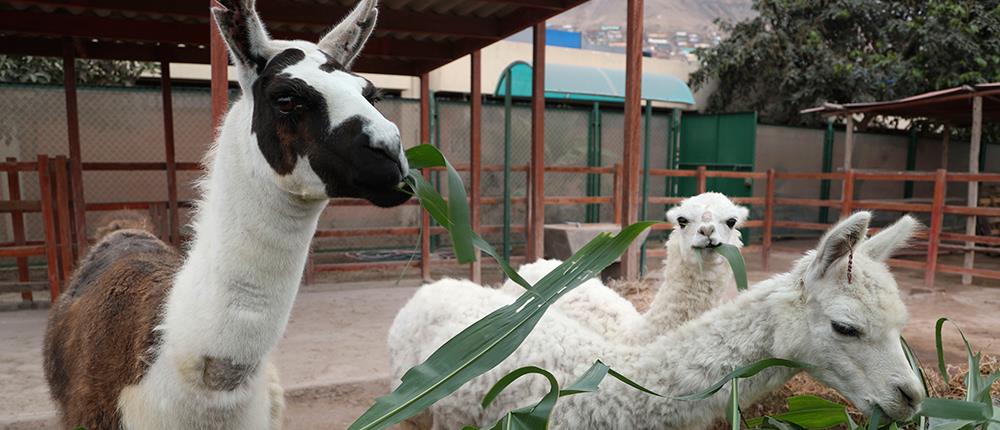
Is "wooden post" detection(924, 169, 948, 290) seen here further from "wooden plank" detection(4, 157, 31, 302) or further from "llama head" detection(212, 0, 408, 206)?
"wooden plank" detection(4, 157, 31, 302)

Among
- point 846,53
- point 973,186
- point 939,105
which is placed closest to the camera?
point 973,186

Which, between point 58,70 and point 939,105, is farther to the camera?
point 58,70

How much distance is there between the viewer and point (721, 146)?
40.4 feet

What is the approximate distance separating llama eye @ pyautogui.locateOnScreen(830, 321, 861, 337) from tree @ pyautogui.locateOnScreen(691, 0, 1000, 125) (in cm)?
1300

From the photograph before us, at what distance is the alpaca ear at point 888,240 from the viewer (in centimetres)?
189

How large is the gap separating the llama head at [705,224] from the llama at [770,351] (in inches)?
39.4

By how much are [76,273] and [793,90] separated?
1483 centimetres

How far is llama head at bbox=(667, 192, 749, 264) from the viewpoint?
10.0ft

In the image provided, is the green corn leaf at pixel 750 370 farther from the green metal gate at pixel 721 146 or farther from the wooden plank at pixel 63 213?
the green metal gate at pixel 721 146

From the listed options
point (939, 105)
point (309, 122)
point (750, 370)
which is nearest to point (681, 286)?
point (750, 370)

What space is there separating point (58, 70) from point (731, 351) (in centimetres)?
1228

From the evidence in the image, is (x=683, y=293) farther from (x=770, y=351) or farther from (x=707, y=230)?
(x=770, y=351)

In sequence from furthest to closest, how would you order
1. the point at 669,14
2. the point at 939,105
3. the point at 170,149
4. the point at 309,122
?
the point at 669,14 → the point at 939,105 → the point at 170,149 → the point at 309,122

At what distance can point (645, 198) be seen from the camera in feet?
26.4
